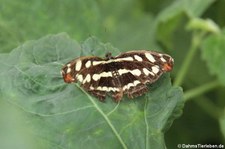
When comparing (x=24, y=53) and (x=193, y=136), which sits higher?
(x=24, y=53)

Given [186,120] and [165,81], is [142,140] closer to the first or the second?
[165,81]

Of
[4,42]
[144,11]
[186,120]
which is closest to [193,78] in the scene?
[186,120]

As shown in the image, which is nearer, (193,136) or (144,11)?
(193,136)

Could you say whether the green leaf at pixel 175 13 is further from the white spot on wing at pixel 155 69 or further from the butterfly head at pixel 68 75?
the butterfly head at pixel 68 75

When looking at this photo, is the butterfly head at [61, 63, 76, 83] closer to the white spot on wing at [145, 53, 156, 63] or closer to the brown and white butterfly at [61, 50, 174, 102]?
the brown and white butterfly at [61, 50, 174, 102]

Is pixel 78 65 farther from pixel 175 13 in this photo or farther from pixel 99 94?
pixel 175 13

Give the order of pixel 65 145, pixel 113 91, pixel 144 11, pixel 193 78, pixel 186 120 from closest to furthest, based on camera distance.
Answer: pixel 65 145 < pixel 113 91 < pixel 193 78 < pixel 186 120 < pixel 144 11

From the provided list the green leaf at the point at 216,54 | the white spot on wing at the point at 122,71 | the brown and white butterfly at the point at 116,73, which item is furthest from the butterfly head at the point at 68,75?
the green leaf at the point at 216,54

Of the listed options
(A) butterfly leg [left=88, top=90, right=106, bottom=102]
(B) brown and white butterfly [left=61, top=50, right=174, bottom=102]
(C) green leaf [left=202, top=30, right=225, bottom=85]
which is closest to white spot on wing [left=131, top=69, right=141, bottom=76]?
(B) brown and white butterfly [left=61, top=50, right=174, bottom=102]
